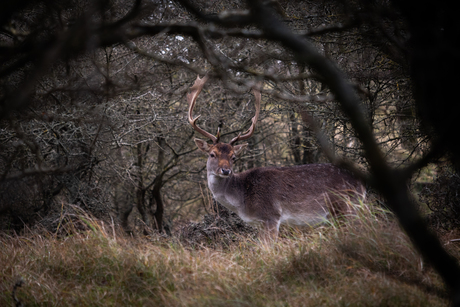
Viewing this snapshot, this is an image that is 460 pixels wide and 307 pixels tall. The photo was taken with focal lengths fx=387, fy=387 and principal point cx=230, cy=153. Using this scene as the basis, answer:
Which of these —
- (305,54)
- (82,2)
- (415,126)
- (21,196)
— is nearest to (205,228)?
(21,196)

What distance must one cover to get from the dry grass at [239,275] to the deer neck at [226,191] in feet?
8.85

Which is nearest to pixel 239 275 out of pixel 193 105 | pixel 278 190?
pixel 278 190

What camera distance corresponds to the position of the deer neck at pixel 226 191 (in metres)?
6.78

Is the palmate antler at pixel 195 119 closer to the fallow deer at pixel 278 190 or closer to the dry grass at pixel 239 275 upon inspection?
the fallow deer at pixel 278 190

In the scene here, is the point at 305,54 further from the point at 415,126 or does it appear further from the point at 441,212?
the point at 415,126

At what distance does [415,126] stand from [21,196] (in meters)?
5.58

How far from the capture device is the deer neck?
6.78 meters

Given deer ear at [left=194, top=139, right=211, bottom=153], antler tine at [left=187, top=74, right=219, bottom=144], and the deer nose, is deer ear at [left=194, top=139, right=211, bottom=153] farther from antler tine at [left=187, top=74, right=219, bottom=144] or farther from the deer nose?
the deer nose

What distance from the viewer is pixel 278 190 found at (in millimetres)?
6723

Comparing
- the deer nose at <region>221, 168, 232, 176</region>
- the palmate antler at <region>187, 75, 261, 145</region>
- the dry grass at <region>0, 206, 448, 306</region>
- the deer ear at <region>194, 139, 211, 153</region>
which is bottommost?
the dry grass at <region>0, 206, 448, 306</region>

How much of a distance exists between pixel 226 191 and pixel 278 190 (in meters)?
0.92

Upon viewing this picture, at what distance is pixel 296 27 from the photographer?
5855 mm

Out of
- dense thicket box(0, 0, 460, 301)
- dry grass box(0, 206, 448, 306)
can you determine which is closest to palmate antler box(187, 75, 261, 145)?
dense thicket box(0, 0, 460, 301)

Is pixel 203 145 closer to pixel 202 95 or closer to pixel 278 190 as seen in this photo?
pixel 278 190
